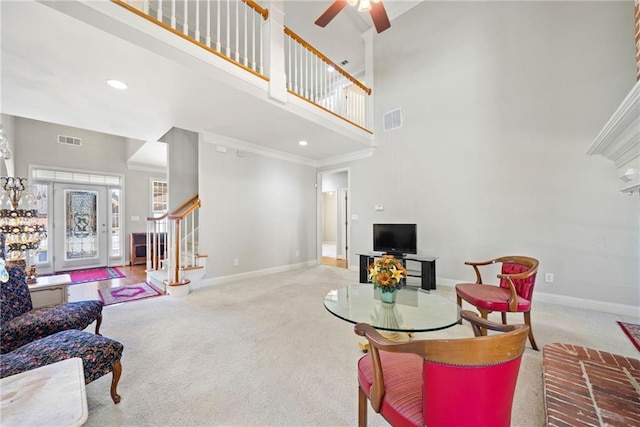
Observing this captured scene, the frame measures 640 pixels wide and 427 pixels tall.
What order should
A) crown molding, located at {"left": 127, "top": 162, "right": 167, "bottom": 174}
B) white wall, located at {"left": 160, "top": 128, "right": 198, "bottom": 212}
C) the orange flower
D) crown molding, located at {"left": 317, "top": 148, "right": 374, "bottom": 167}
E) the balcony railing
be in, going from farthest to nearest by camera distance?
crown molding, located at {"left": 127, "top": 162, "right": 167, "bottom": 174}, crown molding, located at {"left": 317, "top": 148, "right": 374, "bottom": 167}, white wall, located at {"left": 160, "top": 128, "right": 198, "bottom": 212}, the balcony railing, the orange flower

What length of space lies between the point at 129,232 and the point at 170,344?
5526mm

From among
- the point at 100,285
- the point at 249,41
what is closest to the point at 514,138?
the point at 249,41

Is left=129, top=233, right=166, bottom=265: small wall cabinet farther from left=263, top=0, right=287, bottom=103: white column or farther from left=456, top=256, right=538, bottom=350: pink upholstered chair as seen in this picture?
left=456, top=256, right=538, bottom=350: pink upholstered chair

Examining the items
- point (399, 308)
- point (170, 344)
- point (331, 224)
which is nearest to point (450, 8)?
point (399, 308)

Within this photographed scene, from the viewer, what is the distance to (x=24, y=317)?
6.22 ft

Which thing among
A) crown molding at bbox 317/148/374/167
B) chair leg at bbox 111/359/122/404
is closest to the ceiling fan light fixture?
crown molding at bbox 317/148/374/167

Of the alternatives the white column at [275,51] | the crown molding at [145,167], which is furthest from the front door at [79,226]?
the white column at [275,51]

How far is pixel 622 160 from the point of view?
206cm

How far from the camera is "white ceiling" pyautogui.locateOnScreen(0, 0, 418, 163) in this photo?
2041 millimetres

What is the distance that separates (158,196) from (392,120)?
21.4 ft

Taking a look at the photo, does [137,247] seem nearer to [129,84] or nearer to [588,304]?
[129,84]

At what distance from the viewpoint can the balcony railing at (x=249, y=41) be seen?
2.87 metres

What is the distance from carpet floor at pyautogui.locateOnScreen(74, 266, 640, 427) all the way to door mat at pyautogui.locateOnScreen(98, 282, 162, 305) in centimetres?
33

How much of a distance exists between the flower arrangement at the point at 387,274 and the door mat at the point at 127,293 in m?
3.53
